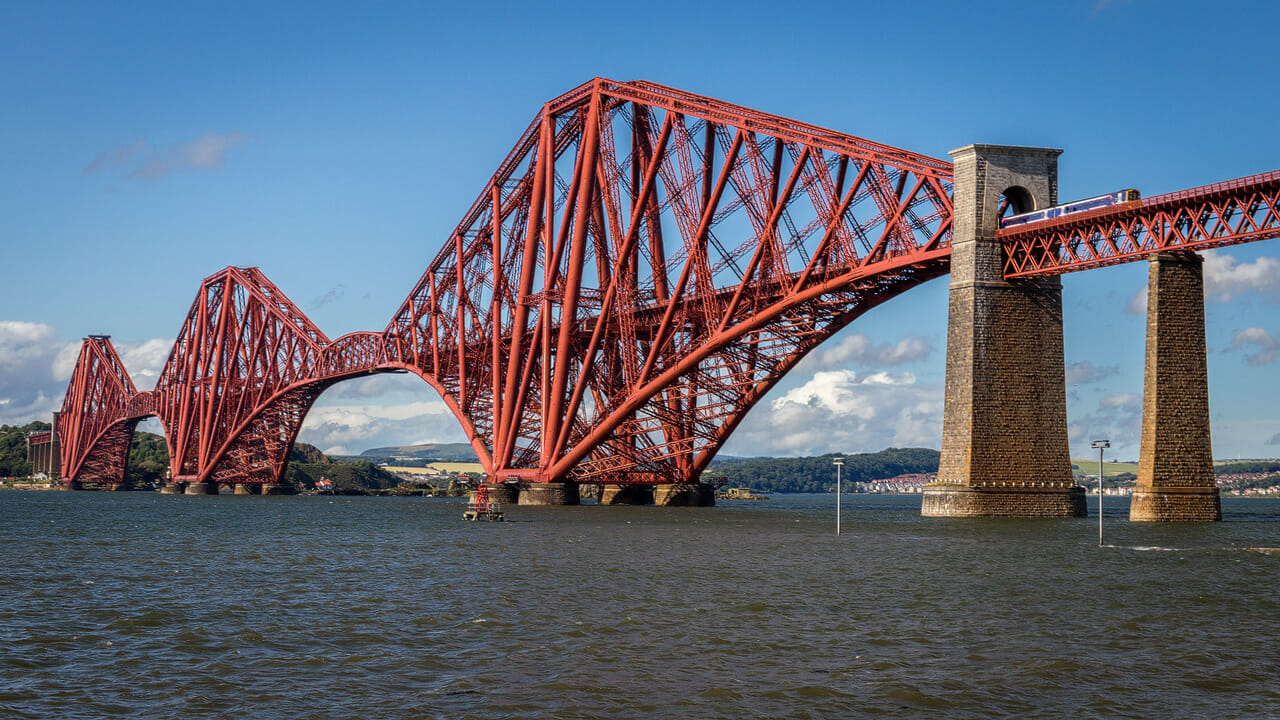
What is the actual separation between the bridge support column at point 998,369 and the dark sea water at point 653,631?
9.01 meters

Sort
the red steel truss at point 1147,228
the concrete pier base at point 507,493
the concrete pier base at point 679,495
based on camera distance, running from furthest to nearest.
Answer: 1. the concrete pier base at point 507,493
2. the concrete pier base at point 679,495
3. the red steel truss at point 1147,228

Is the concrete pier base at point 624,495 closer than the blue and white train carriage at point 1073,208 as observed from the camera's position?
No

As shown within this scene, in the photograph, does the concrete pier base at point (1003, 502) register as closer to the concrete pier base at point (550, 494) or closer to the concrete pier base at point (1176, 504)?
the concrete pier base at point (1176, 504)

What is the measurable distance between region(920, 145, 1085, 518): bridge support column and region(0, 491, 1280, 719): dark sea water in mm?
9010

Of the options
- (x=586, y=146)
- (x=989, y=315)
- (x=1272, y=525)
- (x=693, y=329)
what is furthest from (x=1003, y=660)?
(x=586, y=146)

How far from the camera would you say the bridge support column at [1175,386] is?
1882 inches

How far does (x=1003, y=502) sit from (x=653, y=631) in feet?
112

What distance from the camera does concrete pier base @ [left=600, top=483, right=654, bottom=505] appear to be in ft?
295

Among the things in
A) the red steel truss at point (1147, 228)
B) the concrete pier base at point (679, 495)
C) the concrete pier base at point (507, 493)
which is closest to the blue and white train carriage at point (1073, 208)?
the red steel truss at point (1147, 228)

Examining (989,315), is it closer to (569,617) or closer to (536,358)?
(569,617)

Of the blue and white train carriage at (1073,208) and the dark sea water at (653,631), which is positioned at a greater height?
the blue and white train carriage at (1073,208)

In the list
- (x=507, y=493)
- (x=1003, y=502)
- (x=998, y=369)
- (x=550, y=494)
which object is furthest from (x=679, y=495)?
(x=998, y=369)

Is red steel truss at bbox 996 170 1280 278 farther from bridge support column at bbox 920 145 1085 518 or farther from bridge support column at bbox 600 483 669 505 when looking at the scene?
bridge support column at bbox 600 483 669 505

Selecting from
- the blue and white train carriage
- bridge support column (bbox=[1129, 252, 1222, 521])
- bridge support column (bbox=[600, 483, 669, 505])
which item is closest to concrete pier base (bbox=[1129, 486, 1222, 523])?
bridge support column (bbox=[1129, 252, 1222, 521])
